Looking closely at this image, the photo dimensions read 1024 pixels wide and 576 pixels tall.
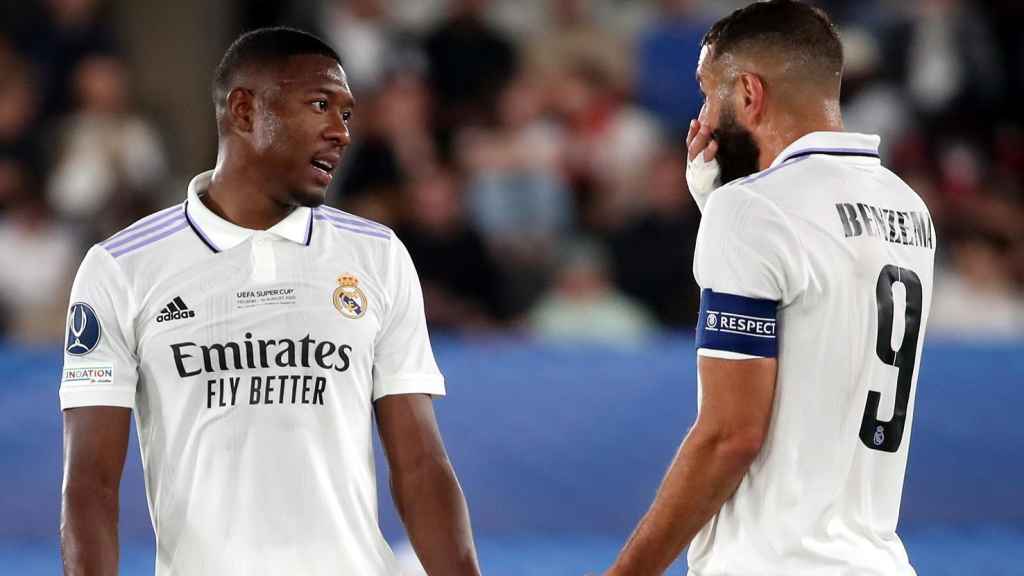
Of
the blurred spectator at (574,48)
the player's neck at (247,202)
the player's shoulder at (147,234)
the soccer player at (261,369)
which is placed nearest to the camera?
the soccer player at (261,369)

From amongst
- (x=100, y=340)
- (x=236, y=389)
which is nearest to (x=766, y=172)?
(x=236, y=389)

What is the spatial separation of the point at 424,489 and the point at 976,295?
5.89 metres

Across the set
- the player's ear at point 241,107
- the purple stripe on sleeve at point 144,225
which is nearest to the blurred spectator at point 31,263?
the purple stripe on sleeve at point 144,225

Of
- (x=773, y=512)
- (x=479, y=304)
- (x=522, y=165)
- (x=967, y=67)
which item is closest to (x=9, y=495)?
(x=479, y=304)

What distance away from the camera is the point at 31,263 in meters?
8.41

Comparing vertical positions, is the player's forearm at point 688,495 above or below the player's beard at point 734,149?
below

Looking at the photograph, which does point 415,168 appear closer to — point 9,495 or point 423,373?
point 9,495

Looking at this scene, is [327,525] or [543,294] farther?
[543,294]

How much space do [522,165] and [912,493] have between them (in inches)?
121

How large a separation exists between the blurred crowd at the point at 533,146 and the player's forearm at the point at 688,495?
4671mm

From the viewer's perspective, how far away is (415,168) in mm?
8703

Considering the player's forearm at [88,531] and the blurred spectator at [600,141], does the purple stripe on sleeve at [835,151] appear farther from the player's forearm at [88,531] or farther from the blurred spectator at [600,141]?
the blurred spectator at [600,141]

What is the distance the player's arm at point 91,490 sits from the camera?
3154 mm

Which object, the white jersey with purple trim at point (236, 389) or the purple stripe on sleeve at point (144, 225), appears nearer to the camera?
the white jersey with purple trim at point (236, 389)
